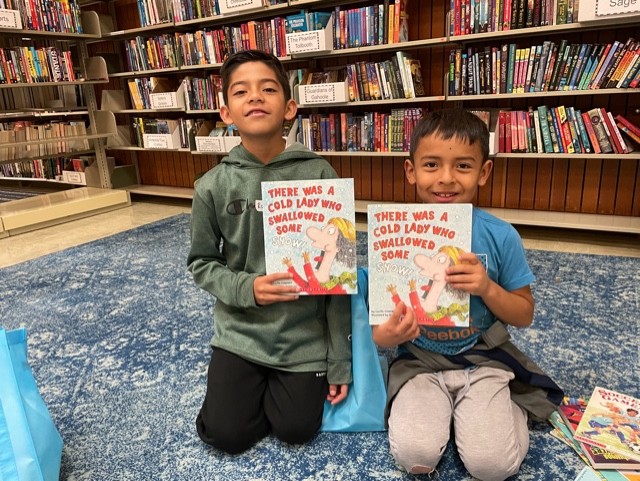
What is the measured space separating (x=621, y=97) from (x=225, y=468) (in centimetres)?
297

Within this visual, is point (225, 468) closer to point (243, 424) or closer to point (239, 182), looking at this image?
point (243, 424)

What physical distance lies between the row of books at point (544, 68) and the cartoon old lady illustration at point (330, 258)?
216 cm

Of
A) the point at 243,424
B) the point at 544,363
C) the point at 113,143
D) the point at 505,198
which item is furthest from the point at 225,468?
the point at 113,143

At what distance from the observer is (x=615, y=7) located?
96.0 inches

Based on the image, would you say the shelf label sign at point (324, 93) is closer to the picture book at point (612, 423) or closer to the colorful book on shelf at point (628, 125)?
the colorful book on shelf at point (628, 125)

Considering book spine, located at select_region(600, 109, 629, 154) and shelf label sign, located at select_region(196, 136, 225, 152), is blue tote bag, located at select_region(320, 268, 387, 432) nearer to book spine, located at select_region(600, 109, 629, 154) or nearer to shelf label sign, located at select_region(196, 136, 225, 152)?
book spine, located at select_region(600, 109, 629, 154)

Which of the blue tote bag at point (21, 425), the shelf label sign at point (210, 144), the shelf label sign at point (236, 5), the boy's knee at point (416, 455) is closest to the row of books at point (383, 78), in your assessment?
the shelf label sign at point (236, 5)

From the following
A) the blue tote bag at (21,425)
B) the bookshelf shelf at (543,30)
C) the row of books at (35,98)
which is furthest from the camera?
the row of books at (35,98)

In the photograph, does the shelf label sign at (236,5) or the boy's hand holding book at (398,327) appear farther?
the shelf label sign at (236,5)

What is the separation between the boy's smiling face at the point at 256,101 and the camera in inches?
52.7

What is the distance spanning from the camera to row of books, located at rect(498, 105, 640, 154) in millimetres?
2764

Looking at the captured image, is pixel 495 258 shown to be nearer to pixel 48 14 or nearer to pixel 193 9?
pixel 193 9

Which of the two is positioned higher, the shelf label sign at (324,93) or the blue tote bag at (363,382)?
the shelf label sign at (324,93)

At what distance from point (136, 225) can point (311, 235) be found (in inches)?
120
